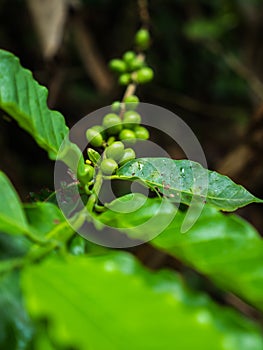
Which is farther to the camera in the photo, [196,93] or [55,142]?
[196,93]

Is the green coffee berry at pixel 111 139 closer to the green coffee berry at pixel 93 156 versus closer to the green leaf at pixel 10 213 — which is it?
the green coffee berry at pixel 93 156

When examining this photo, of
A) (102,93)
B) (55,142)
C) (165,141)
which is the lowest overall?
(165,141)

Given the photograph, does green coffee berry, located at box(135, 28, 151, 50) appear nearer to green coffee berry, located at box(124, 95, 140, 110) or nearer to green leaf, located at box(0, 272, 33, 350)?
green coffee berry, located at box(124, 95, 140, 110)

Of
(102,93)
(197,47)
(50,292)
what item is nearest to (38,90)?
(50,292)

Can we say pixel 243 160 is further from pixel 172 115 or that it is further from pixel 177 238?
pixel 177 238

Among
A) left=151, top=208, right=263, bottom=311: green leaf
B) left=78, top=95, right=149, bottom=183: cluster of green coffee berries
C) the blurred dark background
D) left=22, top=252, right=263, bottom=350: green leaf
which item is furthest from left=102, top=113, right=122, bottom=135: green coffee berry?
the blurred dark background

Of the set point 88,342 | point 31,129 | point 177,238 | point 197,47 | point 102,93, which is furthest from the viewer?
point 197,47

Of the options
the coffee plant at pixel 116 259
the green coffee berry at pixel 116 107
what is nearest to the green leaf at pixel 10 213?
the coffee plant at pixel 116 259

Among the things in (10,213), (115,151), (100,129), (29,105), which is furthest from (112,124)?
(10,213)
